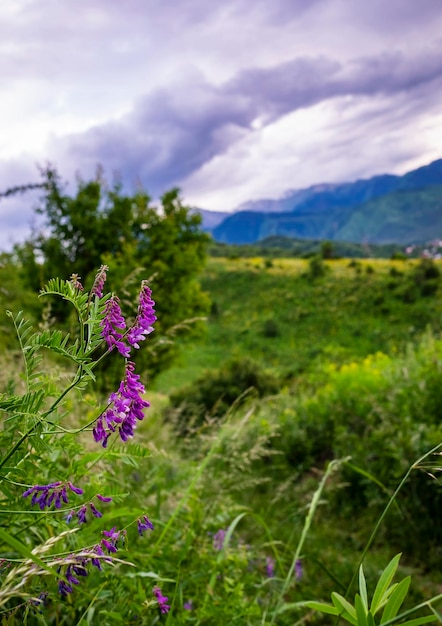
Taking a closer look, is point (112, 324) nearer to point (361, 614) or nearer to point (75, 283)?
point (75, 283)

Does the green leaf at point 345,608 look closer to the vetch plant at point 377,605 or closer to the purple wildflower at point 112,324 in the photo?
the vetch plant at point 377,605

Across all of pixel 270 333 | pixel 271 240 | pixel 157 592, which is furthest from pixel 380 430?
pixel 271 240

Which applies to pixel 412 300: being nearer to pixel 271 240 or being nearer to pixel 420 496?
pixel 420 496

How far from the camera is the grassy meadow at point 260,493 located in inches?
60.6

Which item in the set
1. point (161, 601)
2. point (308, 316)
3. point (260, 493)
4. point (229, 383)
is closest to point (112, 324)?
point (161, 601)

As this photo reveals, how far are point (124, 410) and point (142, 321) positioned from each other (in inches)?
6.6

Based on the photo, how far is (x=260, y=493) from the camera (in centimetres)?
650

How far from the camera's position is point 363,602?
0.90 m

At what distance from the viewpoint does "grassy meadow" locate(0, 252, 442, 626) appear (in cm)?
154

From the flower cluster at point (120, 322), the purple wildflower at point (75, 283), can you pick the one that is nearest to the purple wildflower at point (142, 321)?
the flower cluster at point (120, 322)

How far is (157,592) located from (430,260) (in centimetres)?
3682

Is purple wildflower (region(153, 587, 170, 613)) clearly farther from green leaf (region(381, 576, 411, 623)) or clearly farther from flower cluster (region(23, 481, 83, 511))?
green leaf (region(381, 576, 411, 623))

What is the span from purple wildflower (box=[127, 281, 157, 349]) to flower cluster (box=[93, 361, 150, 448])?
0.17ft

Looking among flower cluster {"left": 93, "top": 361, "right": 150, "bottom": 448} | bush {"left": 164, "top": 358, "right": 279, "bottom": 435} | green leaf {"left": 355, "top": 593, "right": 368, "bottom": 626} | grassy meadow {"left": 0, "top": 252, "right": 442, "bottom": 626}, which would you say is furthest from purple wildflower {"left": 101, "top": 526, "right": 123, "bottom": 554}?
bush {"left": 164, "top": 358, "right": 279, "bottom": 435}
